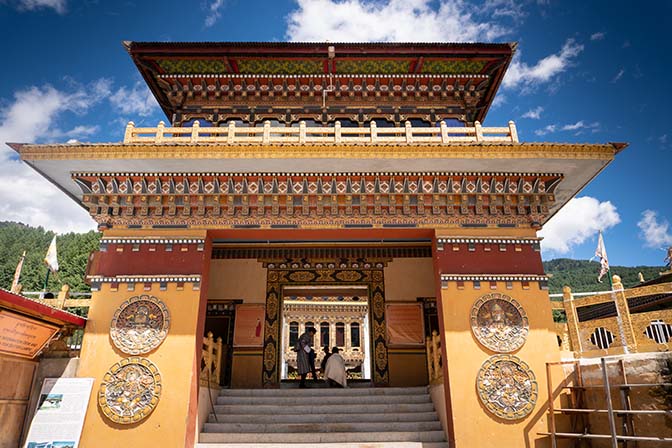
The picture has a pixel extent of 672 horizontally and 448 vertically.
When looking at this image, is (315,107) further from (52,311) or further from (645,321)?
(645,321)

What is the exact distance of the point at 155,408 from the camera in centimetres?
823

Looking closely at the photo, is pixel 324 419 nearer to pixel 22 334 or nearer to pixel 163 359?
pixel 163 359

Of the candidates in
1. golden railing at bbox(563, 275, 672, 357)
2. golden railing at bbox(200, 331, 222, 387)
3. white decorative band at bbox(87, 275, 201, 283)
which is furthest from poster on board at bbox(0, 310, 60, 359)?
golden railing at bbox(563, 275, 672, 357)

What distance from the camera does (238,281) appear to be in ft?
41.9

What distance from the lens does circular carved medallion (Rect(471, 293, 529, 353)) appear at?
8672mm

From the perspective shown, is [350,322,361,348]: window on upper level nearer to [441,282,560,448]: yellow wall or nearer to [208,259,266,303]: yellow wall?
[208,259,266,303]: yellow wall

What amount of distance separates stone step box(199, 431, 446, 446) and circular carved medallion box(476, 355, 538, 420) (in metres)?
1.18

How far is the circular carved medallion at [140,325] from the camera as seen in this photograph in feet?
28.3

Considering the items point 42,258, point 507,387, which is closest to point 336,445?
point 507,387

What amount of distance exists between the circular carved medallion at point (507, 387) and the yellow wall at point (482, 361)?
0.30ft

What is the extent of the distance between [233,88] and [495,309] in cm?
850

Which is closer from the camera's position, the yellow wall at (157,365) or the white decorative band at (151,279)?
the yellow wall at (157,365)

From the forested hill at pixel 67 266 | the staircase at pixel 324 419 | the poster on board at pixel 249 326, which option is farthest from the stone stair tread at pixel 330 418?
the forested hill at pixel 67 266

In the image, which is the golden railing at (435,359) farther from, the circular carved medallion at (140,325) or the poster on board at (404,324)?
the circular carved medallion at (140,325)
